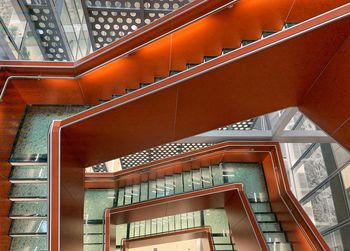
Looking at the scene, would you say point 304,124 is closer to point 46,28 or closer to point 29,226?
point 46,28

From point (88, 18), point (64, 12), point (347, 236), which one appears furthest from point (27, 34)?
point (347, 236)

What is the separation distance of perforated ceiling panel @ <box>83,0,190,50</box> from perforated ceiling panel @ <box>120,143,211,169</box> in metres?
4.81

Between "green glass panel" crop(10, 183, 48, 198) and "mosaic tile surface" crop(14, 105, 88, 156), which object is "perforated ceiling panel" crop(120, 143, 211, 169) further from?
"green glass panel" crop(10, 183, 48, 198)

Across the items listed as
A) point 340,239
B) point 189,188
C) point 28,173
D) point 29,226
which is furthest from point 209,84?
point 340,239

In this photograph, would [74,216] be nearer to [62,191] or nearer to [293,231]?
[62,191]

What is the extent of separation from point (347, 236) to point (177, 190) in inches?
197

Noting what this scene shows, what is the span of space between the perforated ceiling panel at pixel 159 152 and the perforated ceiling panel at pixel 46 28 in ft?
15.8

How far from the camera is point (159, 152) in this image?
41.7ft

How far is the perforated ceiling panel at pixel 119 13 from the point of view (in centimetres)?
809

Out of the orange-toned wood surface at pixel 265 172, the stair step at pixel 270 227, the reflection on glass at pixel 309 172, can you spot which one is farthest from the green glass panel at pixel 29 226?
the reflection on glass at pixel 309 172

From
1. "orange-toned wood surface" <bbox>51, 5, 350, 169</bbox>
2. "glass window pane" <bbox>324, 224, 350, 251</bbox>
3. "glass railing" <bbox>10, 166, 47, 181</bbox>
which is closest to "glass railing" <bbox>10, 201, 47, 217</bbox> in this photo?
"glass railing" <bbox>10, 166, 47, 181</bbox>

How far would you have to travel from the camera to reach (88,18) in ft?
27.3

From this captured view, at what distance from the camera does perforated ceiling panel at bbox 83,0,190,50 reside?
8094 mm

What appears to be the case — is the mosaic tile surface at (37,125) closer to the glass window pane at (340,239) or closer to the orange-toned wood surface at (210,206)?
the orange-toned wood surface at (210,206)
